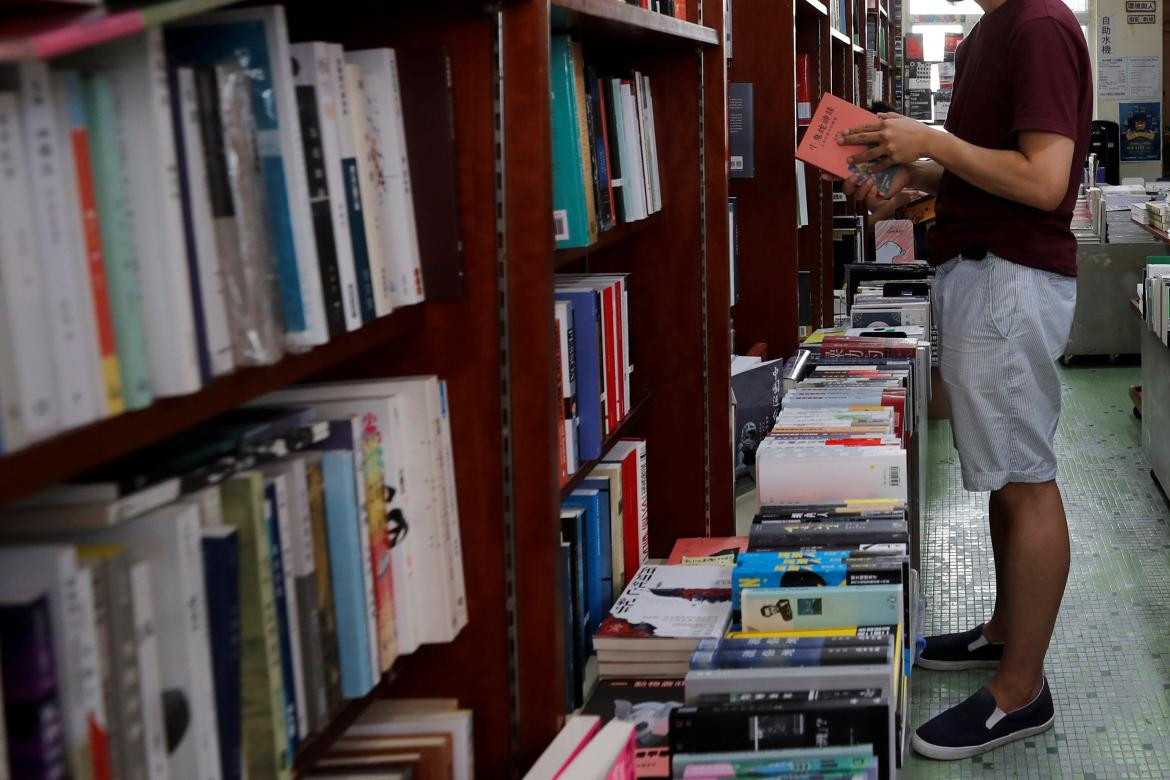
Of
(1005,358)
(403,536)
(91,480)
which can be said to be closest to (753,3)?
(1005,358)

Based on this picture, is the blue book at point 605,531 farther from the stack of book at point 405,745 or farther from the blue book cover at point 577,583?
the stack of book at point 405,745

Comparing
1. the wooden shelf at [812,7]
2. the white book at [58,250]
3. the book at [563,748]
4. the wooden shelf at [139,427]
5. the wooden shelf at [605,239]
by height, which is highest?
the wooden shelf at [812,7]

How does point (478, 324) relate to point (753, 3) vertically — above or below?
below

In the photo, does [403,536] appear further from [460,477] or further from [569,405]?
[569,405]

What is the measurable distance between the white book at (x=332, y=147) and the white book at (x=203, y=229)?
0.22 meters

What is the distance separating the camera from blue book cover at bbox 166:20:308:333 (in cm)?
104

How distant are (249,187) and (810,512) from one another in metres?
1.52

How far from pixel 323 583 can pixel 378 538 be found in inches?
4.3

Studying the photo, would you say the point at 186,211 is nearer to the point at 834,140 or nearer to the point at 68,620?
the point at 68,620

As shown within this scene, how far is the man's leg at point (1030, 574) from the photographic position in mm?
2754

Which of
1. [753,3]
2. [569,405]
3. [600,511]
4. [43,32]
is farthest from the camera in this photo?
[753,3]

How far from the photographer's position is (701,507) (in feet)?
8.83

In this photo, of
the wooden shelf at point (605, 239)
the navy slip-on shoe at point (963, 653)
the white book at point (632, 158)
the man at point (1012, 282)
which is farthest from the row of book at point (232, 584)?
the navy slip-on shoe at point (963, 653)

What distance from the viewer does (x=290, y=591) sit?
110cm
